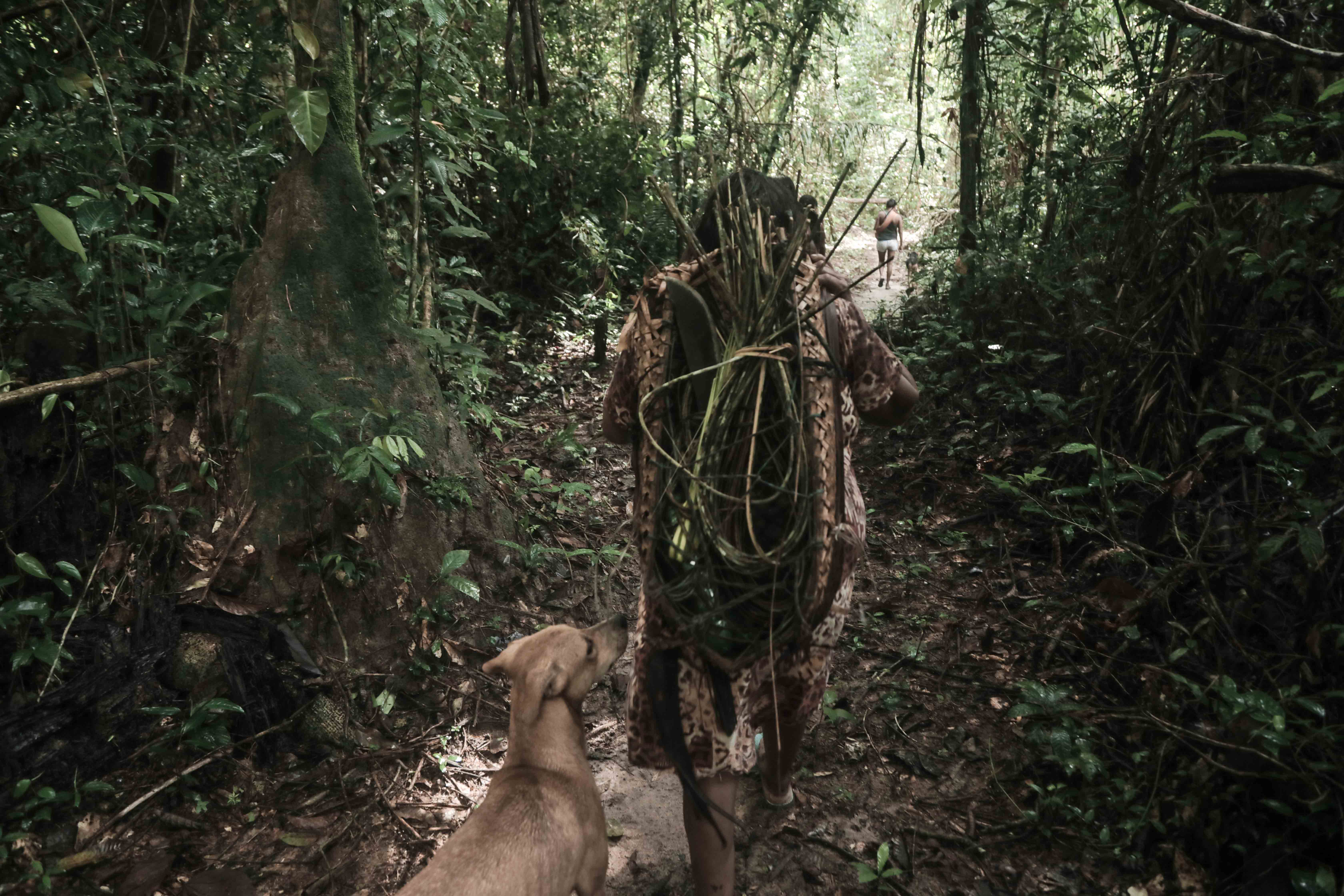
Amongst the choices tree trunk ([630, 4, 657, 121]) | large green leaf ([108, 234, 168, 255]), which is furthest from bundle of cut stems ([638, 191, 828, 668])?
tree trunk ([630, 4, 657, 121])

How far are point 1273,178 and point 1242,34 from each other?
476 millimetres

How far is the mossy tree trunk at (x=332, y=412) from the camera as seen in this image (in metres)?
3.66

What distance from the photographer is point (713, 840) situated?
2479 mm

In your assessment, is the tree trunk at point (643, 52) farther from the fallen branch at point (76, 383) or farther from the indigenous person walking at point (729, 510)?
the indigenous person walking at point (729, 510)

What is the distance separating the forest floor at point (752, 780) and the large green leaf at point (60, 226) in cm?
196

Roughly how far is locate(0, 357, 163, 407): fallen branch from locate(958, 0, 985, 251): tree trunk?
7166 mm

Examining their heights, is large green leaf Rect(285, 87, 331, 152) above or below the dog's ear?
above

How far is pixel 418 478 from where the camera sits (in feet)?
13.7

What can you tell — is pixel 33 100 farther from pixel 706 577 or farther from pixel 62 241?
pixel 706 577

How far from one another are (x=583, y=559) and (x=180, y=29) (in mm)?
3682

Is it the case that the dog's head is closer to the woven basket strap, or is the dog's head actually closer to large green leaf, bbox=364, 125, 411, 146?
the woven basket strap

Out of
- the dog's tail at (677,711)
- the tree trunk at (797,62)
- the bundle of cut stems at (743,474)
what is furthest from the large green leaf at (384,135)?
the tree trunk at (797,62)

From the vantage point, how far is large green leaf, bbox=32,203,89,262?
2.20 metres

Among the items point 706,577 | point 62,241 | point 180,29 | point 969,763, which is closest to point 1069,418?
point 969,763
